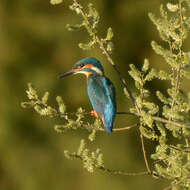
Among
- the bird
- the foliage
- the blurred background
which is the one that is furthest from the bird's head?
the blurred background

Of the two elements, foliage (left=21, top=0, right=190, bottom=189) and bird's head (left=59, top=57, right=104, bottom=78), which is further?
bird's head (left=59, top=57, right=104, bottom=78)

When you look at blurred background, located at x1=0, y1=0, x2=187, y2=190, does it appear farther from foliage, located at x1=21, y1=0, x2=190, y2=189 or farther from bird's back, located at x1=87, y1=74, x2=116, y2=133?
foliage, located at x1=21, y1=0, x2=190, y2=189

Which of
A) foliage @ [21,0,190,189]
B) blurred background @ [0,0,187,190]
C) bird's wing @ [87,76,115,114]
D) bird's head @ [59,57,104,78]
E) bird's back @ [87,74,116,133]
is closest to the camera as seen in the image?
foliage @ [21,0,190,189]

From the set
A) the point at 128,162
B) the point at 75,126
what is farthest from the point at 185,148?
the point at 128,162

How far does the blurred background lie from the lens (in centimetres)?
948

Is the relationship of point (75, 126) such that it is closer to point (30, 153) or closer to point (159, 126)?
point (159, 126)

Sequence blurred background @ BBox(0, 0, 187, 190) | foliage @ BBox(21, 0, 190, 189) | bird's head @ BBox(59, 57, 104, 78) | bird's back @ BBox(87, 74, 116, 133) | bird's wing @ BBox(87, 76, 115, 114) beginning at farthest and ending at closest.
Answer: blurred background @ BBox(0, 0, 187, 190) → bird's head @ BBox(59, 57, 104, 78) → bird's wing @ BBox(87, 76, 115, 114) → bird's back @ BBox(87, 74, 116, 133) → foliage @ BBox(21, 0, 190, 189)

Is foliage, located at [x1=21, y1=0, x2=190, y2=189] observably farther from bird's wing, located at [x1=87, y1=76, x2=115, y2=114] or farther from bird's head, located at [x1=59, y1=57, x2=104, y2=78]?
bird's head, located at [x1=59, y1=57, x2=104, y2=78]

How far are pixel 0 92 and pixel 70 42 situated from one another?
1.47 meters

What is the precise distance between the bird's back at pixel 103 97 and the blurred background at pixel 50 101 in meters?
5.15

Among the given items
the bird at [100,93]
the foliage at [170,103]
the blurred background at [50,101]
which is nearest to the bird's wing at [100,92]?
the bird at [100,93]

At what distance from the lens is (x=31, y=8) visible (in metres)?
10.5

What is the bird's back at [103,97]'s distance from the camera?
371 centimetres

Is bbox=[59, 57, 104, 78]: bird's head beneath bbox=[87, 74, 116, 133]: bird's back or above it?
above
